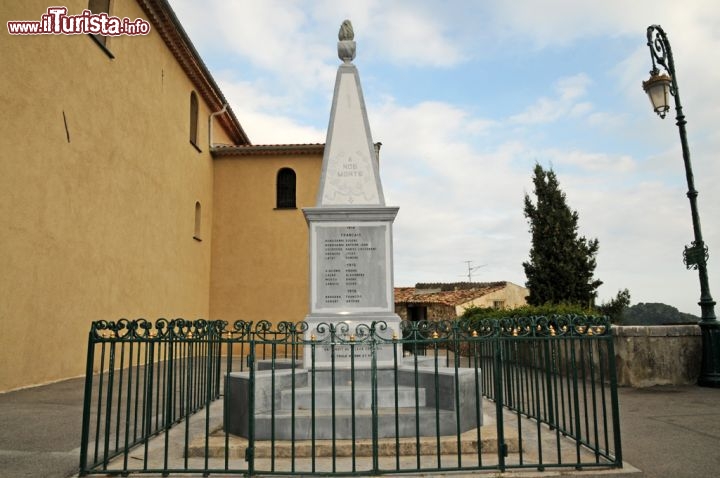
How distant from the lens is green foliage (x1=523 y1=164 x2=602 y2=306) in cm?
2127

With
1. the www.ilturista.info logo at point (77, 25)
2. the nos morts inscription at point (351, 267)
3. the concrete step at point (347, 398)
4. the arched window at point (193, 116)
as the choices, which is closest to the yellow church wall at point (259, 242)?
the arched window at point (193, 116)

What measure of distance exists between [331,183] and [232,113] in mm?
15139

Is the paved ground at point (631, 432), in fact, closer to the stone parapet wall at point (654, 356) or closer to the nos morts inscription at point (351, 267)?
the stone parapet wall at point (654, 356)

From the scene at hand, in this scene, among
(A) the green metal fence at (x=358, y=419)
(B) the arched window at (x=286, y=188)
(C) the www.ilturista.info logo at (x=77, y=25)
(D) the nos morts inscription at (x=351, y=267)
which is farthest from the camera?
(B) the arched window at (x=286, y=188)

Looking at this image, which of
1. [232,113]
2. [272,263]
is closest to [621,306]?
[272,263]

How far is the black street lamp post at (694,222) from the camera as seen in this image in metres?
9.01

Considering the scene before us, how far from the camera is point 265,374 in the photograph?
17.9 feet

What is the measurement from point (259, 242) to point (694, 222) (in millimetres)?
13370

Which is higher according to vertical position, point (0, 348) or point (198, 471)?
point (0, 348)

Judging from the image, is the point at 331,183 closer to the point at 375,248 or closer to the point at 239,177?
the point at 375,248

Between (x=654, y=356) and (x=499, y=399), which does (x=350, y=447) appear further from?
(x=654, y=356)

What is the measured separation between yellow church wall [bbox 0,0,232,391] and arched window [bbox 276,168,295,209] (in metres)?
3.77

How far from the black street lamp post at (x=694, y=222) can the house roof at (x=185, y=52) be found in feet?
39.4

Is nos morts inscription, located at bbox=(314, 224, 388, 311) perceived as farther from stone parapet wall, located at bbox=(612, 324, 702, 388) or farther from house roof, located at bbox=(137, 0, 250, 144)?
house roof, located at bbox=(137, 0, 250, 144)
